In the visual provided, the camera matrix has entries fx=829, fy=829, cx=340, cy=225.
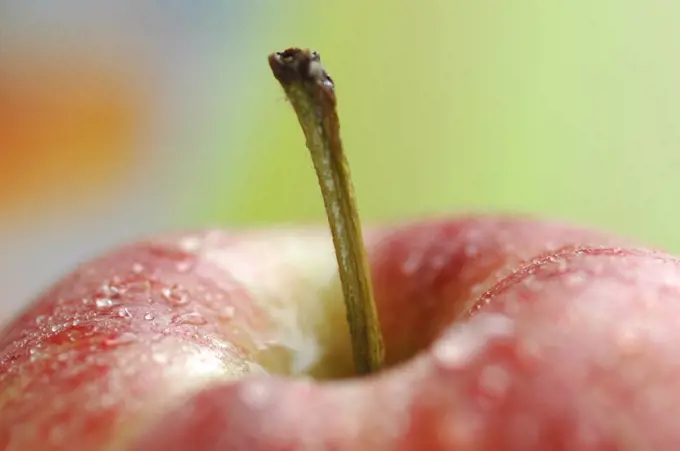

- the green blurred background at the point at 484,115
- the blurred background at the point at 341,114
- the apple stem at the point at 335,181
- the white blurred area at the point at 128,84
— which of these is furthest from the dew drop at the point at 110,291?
the white blurred area at the point at 128,84

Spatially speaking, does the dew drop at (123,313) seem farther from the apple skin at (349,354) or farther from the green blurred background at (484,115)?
the green blurred background at (484,115)

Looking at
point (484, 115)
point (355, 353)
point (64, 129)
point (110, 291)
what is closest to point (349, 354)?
point (355, 353)

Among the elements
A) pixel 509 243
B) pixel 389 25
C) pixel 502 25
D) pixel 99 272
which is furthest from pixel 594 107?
pixel 99 272

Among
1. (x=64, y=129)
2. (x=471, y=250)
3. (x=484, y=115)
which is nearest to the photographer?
(x=471, y=250)

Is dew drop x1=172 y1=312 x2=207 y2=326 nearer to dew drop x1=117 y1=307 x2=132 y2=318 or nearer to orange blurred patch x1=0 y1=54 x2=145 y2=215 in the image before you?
dew drop x1=117 y1=307 x2=132 y2=318

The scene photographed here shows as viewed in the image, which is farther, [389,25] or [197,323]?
[389,25]

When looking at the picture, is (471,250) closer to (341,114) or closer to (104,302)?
(104,302)

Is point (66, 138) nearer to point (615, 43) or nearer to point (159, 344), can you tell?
point (615, 43)
